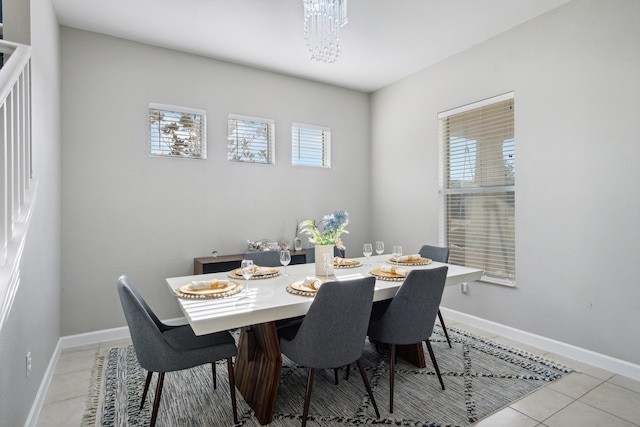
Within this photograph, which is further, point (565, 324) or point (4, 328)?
point (565, 324)

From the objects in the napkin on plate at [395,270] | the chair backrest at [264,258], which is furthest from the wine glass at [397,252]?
the chair backrest at [264,258]

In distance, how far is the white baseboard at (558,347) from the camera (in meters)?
2.63

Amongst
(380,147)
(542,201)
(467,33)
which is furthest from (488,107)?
(380,147)

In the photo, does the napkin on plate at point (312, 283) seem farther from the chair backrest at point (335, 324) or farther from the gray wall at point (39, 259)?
the gray wall at point (39, 259)

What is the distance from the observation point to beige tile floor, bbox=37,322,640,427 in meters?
2.06

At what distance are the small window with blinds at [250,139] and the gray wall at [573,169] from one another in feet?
7.32

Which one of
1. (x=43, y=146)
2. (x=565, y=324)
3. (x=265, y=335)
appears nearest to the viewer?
(x=265, y=335)

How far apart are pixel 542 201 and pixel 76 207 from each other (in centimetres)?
425

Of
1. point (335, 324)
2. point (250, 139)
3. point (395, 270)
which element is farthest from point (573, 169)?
point (250, 139)

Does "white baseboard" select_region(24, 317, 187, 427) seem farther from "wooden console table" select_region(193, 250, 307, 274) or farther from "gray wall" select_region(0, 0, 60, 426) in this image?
"wooden console table" select_region(193, 250, 307, 274)

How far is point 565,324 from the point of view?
117 inches

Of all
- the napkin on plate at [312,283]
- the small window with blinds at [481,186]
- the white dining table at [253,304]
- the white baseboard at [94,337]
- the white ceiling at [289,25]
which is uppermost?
the white ceiling at [289,25]

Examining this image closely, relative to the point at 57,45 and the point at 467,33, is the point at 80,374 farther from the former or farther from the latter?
the point at 467,33

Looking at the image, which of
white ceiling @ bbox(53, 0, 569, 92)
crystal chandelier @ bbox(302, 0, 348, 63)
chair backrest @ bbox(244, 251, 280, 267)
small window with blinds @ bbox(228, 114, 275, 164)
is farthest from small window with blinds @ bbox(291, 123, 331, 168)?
chair backrest @ bbox(244, 251, 280, 267)
